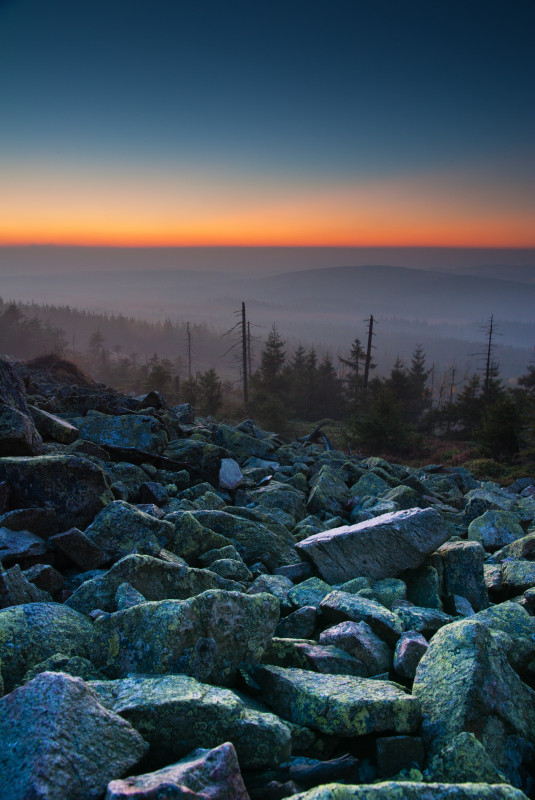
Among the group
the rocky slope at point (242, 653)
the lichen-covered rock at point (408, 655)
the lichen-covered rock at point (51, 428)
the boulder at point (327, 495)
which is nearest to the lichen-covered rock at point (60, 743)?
the rocky slope at point (242, 653)

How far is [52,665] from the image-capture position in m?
3.94

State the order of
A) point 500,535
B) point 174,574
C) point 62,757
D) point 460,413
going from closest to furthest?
point 62,757 < point 174,574 < point 500,535 < point 460,413

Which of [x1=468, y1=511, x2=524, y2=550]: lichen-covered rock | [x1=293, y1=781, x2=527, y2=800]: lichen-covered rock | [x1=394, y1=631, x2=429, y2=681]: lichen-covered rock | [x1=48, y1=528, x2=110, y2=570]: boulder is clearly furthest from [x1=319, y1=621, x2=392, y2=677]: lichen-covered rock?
[x1=468, y1=511, x2=524, y2=550]: lichen-covered rock

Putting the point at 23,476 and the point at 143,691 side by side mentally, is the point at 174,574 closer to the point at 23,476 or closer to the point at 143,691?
the point at 143,691

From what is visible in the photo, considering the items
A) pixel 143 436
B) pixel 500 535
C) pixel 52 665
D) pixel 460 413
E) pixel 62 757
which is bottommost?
pixel 460 413

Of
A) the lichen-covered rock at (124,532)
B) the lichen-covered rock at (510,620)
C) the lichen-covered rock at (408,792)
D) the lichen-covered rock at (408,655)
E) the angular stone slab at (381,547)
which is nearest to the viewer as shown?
the lichen-covered rock at (408,792)

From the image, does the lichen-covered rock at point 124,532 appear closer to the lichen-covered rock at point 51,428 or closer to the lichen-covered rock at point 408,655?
the lichen-covered rock at point 408,655

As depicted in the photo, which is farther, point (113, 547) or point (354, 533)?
point (354, 533)

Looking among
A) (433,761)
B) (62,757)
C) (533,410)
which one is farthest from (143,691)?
(533,410)

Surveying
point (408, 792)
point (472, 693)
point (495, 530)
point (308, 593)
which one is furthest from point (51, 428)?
point (408, 792)

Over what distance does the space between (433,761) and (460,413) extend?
193 ft

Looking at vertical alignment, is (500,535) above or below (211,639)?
below

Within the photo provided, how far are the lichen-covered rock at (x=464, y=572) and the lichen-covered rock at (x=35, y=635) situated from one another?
514cm

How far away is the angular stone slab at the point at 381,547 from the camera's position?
287 inches
